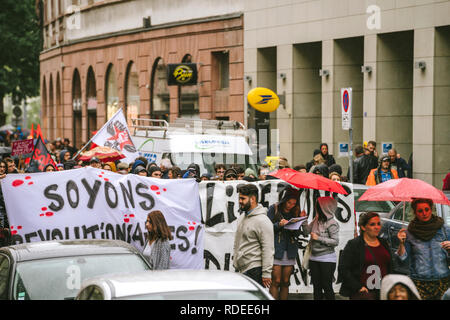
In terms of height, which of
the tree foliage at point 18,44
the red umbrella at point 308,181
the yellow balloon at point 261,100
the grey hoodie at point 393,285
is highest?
the tree foliage at point 18,44

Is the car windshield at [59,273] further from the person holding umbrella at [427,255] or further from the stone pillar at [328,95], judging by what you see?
the stone pillar at [328,95]

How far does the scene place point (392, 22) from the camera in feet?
84.0

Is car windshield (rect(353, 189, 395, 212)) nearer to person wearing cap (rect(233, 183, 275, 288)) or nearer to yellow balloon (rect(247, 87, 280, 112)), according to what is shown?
person wearing cap (rect(233, 183, 275, 288))

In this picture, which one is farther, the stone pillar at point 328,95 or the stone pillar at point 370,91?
the stone pillar at point 328,95

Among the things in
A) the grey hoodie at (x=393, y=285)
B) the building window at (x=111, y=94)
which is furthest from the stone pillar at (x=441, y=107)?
the building window at (x=111, y=94)

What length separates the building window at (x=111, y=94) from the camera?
144 ft

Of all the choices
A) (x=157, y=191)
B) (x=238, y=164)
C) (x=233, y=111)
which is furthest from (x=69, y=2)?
(x=157, y=191)

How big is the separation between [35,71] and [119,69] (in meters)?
21.2

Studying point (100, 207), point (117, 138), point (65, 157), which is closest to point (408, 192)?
point (100, 207)

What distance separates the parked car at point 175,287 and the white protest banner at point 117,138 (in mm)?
14709

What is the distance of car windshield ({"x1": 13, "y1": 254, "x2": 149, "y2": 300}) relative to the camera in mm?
8125

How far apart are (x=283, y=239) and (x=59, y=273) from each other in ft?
11.7

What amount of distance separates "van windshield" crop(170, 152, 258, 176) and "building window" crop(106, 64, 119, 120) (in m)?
24.3

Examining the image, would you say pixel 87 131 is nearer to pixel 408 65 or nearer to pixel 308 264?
pixel 408 65
